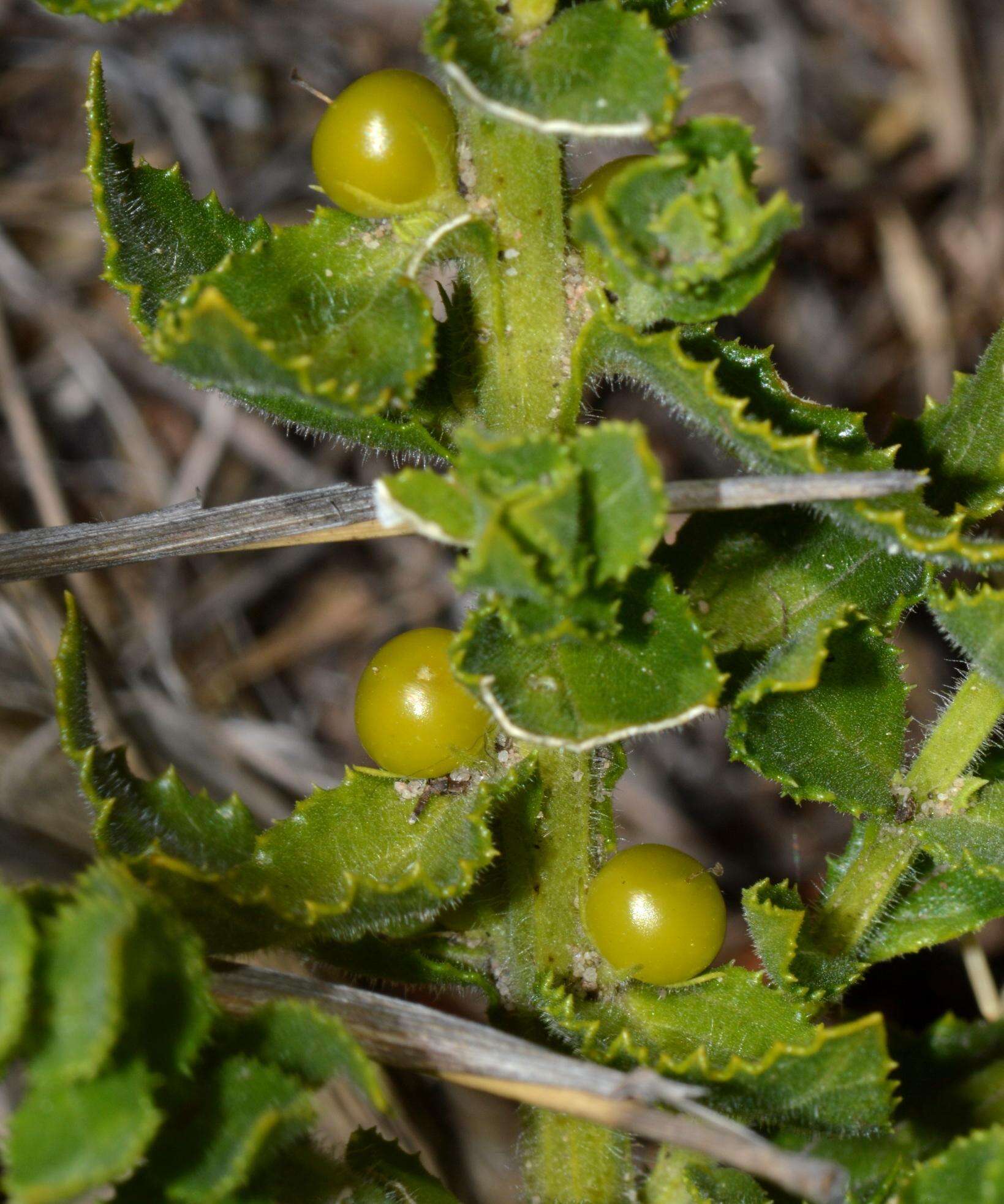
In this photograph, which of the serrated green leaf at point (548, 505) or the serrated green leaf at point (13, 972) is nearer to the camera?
the serrated green leaf at point (13, 972)

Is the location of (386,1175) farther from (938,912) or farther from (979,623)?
(979,623)

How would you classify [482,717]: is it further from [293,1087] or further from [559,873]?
[293,1087]

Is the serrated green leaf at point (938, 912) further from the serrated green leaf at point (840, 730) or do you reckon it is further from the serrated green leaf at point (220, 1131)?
the serrated green leaf at point (220, 1131)

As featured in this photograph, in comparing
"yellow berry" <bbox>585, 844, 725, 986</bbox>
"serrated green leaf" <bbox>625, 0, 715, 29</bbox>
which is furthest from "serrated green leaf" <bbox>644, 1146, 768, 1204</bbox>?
"serrated green leaf" <bbox>625, 0, 715, 29</bbox>

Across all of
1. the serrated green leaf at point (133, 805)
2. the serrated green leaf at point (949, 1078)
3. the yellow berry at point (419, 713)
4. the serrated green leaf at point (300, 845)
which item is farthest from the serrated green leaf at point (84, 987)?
the serrated green leaf at point (949, 1078)

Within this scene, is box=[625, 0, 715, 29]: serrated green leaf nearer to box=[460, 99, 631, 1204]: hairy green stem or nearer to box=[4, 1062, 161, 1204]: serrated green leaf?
box=[460, 99, 631, 1204]: hairy green stem

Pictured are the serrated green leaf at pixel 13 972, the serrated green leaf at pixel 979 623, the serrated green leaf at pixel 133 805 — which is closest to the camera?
the serrated green leaf at pixel 13 972

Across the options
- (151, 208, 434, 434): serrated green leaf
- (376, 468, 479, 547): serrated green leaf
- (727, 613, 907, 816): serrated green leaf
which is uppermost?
(151, 208, 434, 434): serrated green leaf
